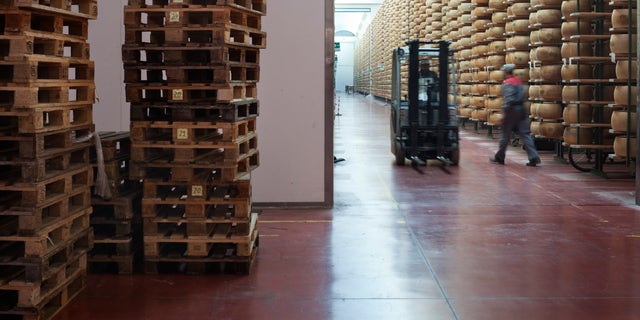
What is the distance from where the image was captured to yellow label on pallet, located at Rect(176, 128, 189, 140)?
5.95m

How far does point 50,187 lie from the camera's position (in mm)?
5211

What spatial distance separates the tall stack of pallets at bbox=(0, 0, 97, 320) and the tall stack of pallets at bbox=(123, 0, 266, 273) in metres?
0.51

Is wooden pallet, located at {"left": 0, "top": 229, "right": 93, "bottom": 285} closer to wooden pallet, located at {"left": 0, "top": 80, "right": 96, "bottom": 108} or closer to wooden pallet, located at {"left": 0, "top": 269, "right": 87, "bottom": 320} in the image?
wooden pallet, located at {"left": 0, "top": 269, "right": 87, "bottom": 320}

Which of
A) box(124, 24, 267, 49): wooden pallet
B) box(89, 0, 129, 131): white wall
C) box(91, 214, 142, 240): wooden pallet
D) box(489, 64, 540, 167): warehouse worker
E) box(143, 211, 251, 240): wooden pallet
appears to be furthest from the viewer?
box(489, 64, 540, 167): warehouse worker

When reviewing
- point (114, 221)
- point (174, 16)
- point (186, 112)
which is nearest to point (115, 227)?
point (114, 221)

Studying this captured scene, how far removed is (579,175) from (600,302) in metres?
7.59

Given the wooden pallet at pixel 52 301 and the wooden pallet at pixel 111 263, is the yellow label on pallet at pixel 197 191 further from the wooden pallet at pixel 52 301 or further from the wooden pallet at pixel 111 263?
the wooden pallet at pixel 52 301

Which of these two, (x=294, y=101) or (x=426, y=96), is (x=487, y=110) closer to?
(x=426, y=96)

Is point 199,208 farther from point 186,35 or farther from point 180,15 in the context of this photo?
point 180,15

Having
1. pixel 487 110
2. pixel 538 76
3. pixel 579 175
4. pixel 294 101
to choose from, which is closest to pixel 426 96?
pixel 538 76

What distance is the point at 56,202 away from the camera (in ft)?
16.5

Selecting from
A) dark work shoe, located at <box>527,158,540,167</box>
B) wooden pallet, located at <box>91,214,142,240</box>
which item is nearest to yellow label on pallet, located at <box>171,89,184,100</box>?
wooden pallet, located at <box>91,214,142,240</box>

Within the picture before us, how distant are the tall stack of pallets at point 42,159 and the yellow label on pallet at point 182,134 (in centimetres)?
66

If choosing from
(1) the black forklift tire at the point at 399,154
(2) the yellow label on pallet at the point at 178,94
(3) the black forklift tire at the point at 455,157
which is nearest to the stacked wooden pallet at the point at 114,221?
(2) the yellow label on pallet at the point at 178,94
